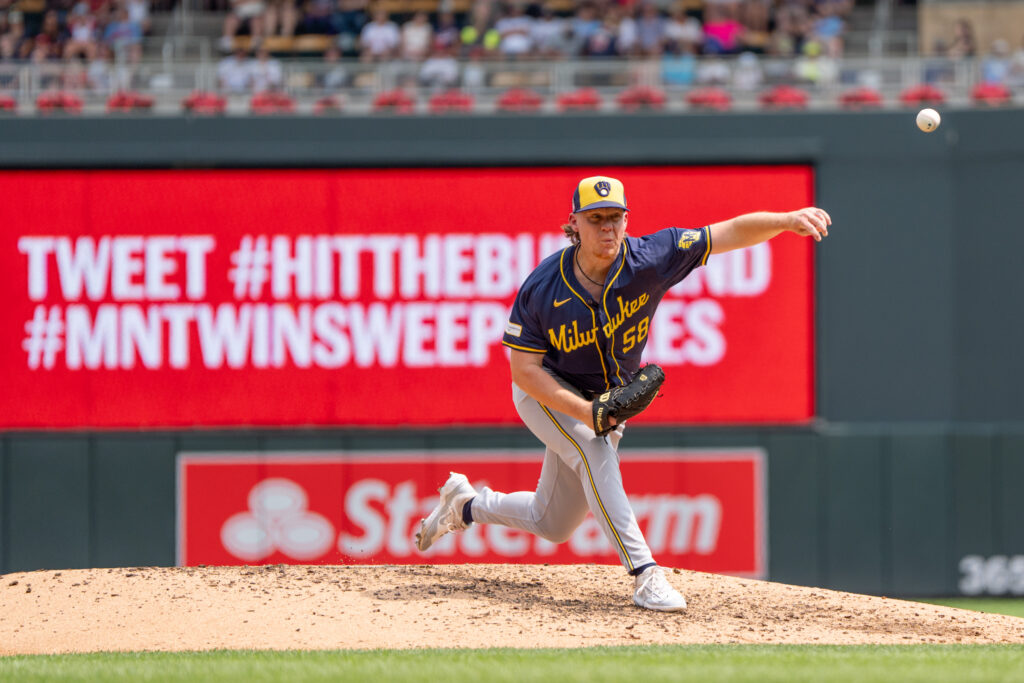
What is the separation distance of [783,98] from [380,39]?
13.6 ft

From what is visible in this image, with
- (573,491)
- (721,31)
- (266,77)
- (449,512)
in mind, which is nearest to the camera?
(573,491)

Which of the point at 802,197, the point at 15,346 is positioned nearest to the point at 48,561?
the point at 15,346

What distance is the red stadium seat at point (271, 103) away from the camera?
1014cm

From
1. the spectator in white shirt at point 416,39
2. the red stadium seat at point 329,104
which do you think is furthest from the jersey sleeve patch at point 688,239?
the spectator in white shirt at point 416,39

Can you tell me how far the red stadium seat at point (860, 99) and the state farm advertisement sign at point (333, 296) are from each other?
857 mm

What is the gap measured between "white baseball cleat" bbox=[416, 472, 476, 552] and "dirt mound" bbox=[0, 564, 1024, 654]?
0.21 m

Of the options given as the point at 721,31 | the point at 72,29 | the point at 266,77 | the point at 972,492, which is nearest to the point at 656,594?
the point at 972,492

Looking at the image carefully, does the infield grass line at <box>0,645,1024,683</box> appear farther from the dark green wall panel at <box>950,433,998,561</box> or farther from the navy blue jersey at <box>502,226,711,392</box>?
the dark green wall panel at <box>950,433,998,561</box>

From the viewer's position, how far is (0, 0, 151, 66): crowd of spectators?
11.2 m

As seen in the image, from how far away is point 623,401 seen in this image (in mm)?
5285

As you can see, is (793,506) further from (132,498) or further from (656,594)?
(132,498)

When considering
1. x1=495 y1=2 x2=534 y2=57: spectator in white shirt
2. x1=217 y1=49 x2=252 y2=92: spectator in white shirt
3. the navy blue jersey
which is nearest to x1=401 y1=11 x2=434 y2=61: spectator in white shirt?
x1=495 y1=2 x2=534 y2=57: spectator in white shirt

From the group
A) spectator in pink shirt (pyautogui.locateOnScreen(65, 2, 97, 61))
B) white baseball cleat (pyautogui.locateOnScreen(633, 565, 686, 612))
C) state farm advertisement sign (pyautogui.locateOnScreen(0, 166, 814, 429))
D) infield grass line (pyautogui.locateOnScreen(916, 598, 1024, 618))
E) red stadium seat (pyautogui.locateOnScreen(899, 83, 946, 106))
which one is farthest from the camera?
spectator in pink shirt (pyautogui.locateOnScreen(65, 2, 97, 61))

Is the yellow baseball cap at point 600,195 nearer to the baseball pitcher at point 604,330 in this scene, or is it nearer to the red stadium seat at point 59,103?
the baseball pitcher at point 604,330
